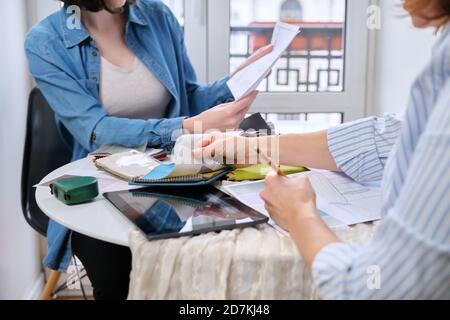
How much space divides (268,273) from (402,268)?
210 mm

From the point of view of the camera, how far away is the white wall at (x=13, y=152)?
1653 millimetres

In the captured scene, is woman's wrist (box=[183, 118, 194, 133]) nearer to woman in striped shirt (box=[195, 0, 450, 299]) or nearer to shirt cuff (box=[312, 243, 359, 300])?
woman in striped shirt (box=[195, 0, 450, 299])

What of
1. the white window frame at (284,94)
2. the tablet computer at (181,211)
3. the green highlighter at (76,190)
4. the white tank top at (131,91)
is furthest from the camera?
the white window frame at (284,94)

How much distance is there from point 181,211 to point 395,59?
1.27 metres

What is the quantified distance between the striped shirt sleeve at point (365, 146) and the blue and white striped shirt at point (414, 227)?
1.13 feet

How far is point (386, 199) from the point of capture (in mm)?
656

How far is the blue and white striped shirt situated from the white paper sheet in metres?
0.18

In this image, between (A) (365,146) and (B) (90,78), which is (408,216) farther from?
(B) (90,78)

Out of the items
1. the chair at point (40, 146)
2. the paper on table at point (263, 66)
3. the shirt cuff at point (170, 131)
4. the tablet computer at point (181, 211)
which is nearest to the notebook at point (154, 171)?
the tablet computer at point (181, 211)

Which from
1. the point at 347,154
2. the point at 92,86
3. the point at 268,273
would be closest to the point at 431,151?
the point at 268,273

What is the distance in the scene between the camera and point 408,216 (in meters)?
0.52

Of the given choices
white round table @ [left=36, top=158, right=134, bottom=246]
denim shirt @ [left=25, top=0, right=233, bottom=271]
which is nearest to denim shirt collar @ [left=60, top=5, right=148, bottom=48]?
denim shirt @ [left=25, top=0, right=233, bottom=271]

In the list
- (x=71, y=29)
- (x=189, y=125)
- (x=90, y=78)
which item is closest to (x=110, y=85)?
(x=90, y=78)

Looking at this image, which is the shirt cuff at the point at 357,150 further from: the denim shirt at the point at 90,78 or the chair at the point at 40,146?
the chair at the point at 40,146
